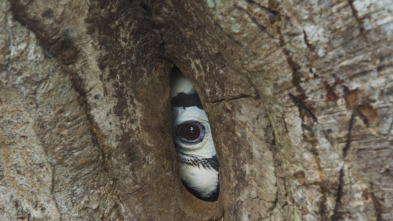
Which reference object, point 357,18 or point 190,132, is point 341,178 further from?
point 190,132

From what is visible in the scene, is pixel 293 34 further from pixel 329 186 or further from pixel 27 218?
pixel 27 218

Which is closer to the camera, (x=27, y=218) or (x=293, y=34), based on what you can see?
(x=293, y=34)

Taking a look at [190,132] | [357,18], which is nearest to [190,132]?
[190,132]

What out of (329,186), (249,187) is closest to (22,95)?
(249,187)

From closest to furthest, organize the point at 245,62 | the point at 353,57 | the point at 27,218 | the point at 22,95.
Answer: the point at 353,57, the point at 245,62, the point at 22,95, the point at 27,218

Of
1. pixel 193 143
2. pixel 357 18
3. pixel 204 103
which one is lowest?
pixel 193 143

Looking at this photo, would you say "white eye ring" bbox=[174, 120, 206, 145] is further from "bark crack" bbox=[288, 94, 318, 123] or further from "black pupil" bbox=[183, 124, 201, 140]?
"bark crack" bbox=[288, 94, 318, 123]

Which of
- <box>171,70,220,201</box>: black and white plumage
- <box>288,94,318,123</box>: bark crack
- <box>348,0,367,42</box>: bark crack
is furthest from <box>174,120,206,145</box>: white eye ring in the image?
<box>348,0,367,42</box>: bark crack
